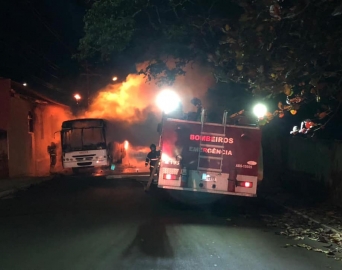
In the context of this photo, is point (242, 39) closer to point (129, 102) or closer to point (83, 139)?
point (83, 139)

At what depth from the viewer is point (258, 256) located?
7.88 m

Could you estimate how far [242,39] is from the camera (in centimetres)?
927

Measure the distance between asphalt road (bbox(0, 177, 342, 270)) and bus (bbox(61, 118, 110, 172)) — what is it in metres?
10.3

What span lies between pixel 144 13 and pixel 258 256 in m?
9.36

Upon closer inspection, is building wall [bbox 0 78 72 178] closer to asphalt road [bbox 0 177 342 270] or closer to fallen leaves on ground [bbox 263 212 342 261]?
asphalt road [bbox 0 177 342 270]

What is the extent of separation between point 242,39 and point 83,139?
1733cm

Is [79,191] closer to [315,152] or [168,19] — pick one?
[168,19]

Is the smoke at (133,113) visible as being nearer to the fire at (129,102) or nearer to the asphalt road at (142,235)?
the fire at (129,102)

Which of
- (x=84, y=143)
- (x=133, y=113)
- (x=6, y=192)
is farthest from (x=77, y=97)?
(x=6, y=192)

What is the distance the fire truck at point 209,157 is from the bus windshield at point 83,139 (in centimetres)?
1355

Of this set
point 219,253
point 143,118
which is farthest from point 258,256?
point 143,118

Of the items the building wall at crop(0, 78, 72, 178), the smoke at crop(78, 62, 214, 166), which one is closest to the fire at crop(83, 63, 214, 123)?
the smoke at crop(78, 62, 214, 166)

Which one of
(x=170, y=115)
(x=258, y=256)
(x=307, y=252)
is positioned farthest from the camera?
(x=170, y=115)

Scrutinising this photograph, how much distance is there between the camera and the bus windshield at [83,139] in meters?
25.1
